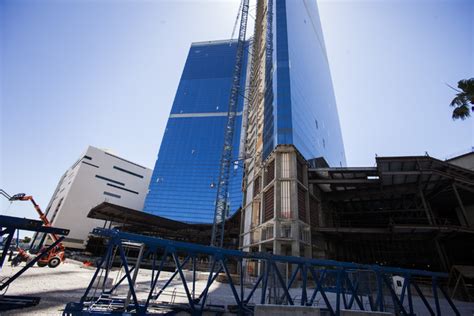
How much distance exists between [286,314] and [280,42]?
49.4 meters

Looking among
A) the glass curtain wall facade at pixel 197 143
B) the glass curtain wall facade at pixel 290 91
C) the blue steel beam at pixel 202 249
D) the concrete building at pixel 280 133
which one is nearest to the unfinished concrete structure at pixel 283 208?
the concrete building at pixel 280 133

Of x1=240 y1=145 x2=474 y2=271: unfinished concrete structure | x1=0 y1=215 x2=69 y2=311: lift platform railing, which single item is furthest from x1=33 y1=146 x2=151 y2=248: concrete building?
x1=0 y1=215 x2=69 y2=311: lift platform railing

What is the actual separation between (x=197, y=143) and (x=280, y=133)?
64.9 meters

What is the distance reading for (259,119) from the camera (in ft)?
163

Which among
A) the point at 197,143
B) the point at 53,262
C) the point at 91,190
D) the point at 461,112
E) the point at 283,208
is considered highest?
the point at 197,143

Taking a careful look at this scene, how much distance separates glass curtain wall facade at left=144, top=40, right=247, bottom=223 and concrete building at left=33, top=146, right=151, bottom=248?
1561 cm

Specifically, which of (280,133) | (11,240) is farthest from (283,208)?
(11,240)

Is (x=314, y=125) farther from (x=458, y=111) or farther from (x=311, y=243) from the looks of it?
(x=458, y=111)

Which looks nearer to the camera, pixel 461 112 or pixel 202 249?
pixel 202 249

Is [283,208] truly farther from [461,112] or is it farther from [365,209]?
[365,209]

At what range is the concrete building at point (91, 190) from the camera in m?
74.5

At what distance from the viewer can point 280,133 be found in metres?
34.6

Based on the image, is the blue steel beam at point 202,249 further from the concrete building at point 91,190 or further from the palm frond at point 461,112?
the concrete building at point 91,190

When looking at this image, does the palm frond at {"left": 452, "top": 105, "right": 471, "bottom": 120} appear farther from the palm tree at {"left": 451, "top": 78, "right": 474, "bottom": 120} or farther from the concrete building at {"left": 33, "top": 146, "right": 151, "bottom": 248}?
the concrete building at {"left": 33, "top": 146, "right": 151, "bottom": 248}
